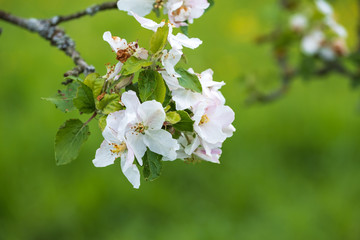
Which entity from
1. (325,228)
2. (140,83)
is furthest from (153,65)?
(325,228)

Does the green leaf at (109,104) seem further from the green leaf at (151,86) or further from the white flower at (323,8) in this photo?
the white flower at (323,8)

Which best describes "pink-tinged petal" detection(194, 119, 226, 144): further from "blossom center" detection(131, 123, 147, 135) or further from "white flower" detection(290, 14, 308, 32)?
"white flower" detection(290, 14, 308, 32)

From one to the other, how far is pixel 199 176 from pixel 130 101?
2383 millimetres

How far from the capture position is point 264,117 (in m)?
3.85

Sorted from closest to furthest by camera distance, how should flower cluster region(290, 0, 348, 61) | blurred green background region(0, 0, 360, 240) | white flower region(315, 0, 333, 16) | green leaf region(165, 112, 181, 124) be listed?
green leaf region(165, 112, 181, 124) → white flower region(315, 0, 333, 16) → flower cluster region(290, 0, 348, 61) → blurred green background region(0, 0, 360, 240)

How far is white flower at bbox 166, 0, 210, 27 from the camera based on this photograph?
1.19 meters

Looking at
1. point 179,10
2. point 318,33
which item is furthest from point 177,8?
point 318,33

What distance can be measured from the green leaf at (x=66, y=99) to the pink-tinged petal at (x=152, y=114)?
0.23 m

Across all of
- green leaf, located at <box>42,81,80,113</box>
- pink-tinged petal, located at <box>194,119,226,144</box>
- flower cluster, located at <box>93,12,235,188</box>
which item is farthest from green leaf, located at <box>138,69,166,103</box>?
green leaf, located at <box>42,81,80,113</box>

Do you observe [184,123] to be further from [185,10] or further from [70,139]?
[185,10]

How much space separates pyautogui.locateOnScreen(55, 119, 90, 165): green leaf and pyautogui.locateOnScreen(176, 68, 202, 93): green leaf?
0.24 m

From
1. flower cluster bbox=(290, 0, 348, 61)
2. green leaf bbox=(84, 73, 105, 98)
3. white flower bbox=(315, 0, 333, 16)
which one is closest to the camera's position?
green leaf bbox=(84, 73, 105, 98)

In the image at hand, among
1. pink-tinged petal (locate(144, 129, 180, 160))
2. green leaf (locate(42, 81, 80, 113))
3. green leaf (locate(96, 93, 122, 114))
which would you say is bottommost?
green leaf (locate(42, 81, 80, 113))

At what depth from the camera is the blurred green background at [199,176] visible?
112 inches
